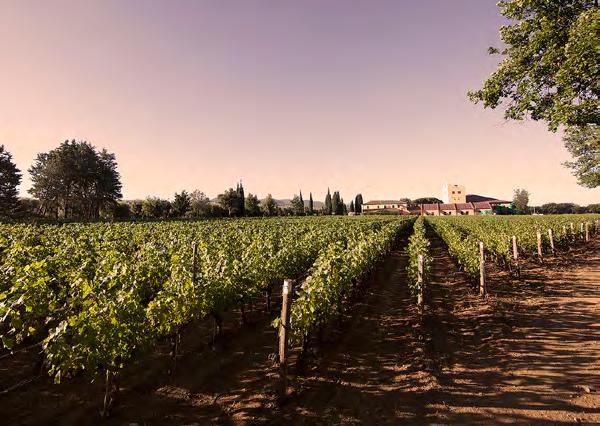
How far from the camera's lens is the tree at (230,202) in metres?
73.3

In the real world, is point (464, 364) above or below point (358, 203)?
below

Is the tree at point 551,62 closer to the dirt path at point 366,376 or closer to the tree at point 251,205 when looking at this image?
the dirt path at point 366,376

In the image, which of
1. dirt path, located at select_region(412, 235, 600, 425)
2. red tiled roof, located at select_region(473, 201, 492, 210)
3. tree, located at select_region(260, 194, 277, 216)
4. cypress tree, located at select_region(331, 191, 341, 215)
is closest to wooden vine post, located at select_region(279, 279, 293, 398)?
dirt path, located at select_region(412, 235, 600, 425)

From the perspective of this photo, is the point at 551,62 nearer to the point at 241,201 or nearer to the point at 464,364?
the point at 464,364

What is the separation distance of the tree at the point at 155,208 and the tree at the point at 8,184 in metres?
24.0

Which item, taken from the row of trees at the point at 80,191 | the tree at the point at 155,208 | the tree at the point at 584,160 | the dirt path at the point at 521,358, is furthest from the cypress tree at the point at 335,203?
the dirt path at the point at 521,358

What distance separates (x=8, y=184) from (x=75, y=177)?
8867mm

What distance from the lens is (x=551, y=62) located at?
33.5 feet

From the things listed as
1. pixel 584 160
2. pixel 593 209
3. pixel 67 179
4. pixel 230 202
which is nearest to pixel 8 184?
pixel 67 179

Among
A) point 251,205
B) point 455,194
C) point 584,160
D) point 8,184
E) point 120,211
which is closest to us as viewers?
point 584,160

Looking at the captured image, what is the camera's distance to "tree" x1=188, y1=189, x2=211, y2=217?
76044 mm

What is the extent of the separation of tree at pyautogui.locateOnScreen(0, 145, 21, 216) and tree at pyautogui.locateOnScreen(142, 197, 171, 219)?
24.0m

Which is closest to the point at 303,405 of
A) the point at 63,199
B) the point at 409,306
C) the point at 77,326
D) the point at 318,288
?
Result: the point at 318,288

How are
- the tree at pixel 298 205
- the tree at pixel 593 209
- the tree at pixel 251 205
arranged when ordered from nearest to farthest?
the tree at pixel 251 205
the tree at pixel 593 209
the tree at pixel 298 205
